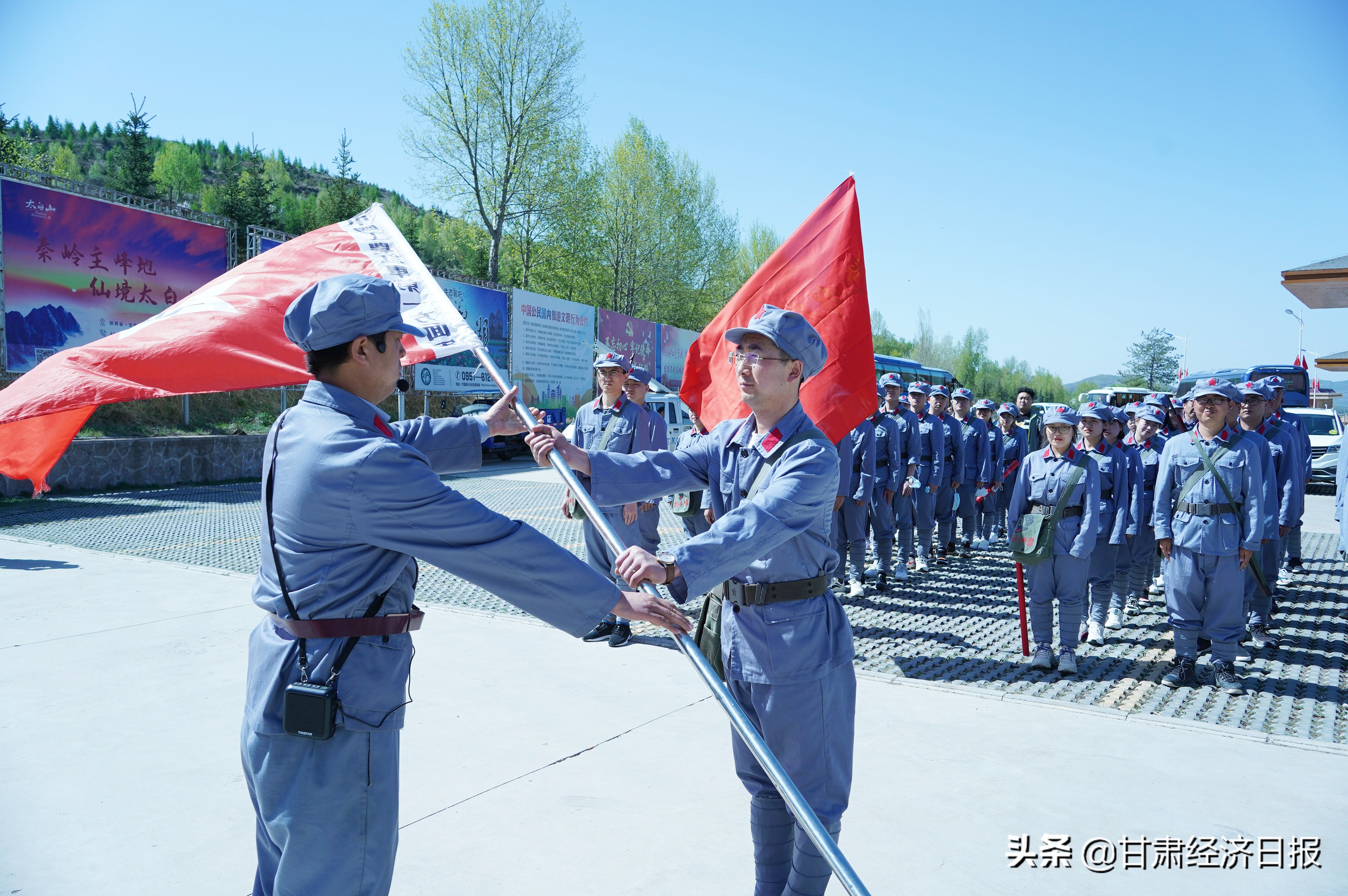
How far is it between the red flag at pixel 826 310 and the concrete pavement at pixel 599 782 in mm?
1771

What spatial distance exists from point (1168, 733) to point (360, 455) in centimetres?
474

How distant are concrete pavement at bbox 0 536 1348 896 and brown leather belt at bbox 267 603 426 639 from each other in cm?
150

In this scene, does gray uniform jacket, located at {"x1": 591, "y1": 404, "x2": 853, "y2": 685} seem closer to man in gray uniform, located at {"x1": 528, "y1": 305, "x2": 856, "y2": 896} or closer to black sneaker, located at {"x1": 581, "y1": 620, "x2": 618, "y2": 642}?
man in gray uniform, located at {"x1": 528, "y1": 305, "x2": 856, "y2": 896}

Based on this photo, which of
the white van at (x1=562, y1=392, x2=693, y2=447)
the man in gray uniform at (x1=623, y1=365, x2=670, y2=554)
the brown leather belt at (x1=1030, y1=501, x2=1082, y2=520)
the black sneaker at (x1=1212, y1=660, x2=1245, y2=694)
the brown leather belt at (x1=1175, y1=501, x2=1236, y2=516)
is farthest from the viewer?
the white van at (x1=562, y1=392, x2=693, y2=447)

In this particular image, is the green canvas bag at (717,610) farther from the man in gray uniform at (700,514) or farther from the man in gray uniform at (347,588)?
the man in gray uniform at (700,514)

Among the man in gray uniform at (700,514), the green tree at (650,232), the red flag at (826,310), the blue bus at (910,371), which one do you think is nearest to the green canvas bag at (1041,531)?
the man in gray uniform at (700,514)

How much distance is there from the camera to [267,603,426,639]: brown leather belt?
203 centimetres

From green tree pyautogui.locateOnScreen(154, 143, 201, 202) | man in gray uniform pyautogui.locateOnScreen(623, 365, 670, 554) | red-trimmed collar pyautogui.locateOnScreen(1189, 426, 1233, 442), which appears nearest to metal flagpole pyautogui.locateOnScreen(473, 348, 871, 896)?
man in gray uniform pyautogui.locateOnScreen(623, 365, 670, 554)

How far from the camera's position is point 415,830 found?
3518 millimetres

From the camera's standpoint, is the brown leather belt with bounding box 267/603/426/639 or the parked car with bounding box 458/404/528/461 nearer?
the brown leather belt with bounding box 267/603/426/639

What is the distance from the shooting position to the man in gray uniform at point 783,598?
2.57m

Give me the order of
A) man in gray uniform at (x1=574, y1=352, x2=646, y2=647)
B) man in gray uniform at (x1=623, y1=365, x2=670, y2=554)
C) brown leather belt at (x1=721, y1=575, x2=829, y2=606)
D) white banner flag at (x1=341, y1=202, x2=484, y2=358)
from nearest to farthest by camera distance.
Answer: brown leather belt at (x1=721, y1=575, x2=829, y2=606) < white banner flag at (x1=341, y1=202, x2=484, y2=358) < man in gray uniform at (x1=574, y1=352, x2=646, y2=647) < man in gray uniform at (x1=623, y1=365, x2=670, y2=554)

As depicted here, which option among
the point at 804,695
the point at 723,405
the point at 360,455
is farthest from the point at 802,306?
the point at 360,455

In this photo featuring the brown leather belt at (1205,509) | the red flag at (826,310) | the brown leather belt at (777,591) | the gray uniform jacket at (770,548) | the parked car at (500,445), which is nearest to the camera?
the gray uniform jacket at (770,548)
